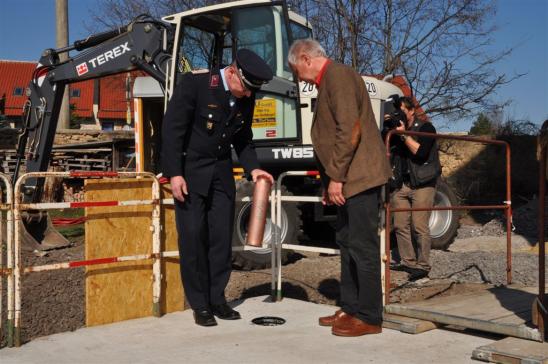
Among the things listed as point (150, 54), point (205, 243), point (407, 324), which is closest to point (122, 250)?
point (205, 243)

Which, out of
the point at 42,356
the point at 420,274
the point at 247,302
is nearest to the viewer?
the point at 42,356

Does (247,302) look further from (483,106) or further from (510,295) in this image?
(483,106)

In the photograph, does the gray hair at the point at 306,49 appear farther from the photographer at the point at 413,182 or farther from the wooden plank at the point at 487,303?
the photographer at the point at 413,182

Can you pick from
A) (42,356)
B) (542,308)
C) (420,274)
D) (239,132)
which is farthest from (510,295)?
(42,356)

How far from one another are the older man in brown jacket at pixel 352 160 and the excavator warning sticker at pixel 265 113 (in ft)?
14.3

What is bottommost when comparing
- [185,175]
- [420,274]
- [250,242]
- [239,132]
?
[420,274]

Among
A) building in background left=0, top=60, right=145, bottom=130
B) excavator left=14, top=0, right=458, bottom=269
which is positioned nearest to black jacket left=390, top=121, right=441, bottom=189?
excavator left=14, top=0, right=458, bottom=269

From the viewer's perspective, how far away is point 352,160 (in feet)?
15.1

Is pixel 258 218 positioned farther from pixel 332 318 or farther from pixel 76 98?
pixel 76 98

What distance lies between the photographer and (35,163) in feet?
35.8

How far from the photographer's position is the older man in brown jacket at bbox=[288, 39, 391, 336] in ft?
14.8

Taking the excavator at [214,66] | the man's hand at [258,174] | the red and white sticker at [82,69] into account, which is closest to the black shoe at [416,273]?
the excavator at [214,66]

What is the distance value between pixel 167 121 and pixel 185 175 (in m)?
0.43

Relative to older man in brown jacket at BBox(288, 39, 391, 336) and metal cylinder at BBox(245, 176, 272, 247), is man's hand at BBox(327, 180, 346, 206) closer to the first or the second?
older man in brown jacket at BBox(288, 39, 391, 336)
